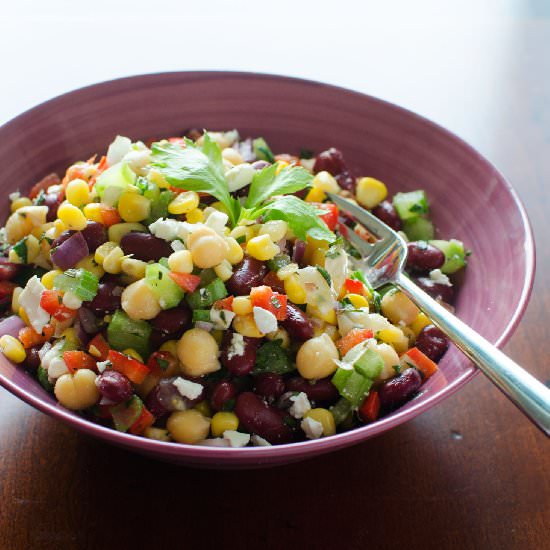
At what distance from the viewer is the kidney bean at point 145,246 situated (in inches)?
76.9

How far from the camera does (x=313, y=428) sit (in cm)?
178

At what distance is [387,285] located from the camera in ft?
7.31

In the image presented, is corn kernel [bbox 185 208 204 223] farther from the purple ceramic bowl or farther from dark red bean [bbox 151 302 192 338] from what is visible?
the purple ceramic bowl

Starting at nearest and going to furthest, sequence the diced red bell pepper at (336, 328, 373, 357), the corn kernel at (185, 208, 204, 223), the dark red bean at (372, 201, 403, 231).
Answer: the diced red bell pepper at (336, 328, 373, 357), the corn kernel at (185, 208, 204, 223), the dark red bean at (372, 201, 403, 231)

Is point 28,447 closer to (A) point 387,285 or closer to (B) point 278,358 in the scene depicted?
(B) point 278,358

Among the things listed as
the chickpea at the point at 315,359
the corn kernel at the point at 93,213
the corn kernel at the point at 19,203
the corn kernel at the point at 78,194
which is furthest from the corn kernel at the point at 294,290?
Answer: the corn kernel at the point at 19,203

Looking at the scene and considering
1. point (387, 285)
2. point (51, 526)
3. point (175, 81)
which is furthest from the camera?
point (175, 81)

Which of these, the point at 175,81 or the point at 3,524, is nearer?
the point at 3,524

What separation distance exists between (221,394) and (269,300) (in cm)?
27

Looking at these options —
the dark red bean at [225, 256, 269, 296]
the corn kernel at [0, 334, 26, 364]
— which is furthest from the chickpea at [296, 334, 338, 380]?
the corn kernel at [0, 334, 26, 364]

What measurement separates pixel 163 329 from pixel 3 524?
616 mm

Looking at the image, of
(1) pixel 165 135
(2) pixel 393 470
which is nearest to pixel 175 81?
(1) pixel 165 135

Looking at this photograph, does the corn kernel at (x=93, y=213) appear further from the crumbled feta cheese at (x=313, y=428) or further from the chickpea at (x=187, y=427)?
the crumbled feta cheese at (x=313, y=428)

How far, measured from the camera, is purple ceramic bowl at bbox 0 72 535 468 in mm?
2111
